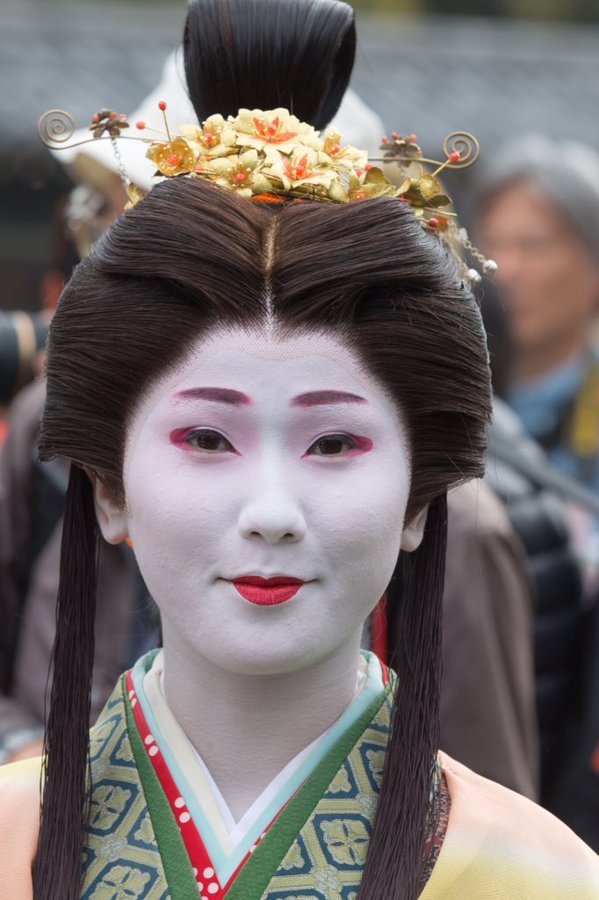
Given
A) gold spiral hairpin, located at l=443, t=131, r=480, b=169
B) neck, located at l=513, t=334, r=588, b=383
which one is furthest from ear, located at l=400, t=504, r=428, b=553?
neck, located at l=513, t=334, r=588, b=383

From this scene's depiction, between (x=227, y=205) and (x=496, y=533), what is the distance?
1.48 metres

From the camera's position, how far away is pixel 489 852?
75.5 inches

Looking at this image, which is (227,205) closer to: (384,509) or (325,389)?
(325,389)

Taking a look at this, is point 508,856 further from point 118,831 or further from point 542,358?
point 542,358

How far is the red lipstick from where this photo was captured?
1.82 metres

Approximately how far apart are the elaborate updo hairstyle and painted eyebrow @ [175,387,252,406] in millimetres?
52

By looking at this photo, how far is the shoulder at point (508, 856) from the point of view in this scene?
189 cm

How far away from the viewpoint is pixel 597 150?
1132 centimetres

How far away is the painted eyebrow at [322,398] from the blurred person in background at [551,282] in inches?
118

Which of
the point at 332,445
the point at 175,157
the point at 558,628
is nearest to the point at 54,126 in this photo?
the point at 175,157

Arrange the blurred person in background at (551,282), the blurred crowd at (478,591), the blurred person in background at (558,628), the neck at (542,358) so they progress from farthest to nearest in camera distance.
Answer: the neck at (542,358) → the blurred person in background at (551,282) → the blurred person in background at (558,628) → the blurred crowd at (478,591)

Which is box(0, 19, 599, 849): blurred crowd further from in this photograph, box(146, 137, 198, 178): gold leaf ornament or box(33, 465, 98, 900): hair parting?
box(146, 137, 198, 178): gold leaf ornament

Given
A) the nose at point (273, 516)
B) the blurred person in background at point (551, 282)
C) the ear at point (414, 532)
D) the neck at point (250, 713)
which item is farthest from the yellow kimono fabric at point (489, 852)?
the blurred person in background at point (551, 282)

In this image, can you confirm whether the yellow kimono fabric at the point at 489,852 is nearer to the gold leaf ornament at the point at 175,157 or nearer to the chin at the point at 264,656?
the chin at the point at 264,656
